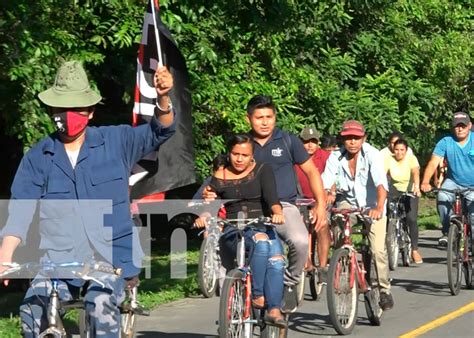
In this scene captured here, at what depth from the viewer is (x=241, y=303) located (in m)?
8.06

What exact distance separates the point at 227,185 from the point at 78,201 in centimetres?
243

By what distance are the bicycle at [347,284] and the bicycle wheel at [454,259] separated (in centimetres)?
188

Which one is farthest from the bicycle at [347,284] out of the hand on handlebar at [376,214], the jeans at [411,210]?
the jeans at [411,210]

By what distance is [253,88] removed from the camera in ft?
47.6

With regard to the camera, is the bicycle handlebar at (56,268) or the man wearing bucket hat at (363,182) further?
the man wearing bucket hat at (363,182)

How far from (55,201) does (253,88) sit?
28.4ft

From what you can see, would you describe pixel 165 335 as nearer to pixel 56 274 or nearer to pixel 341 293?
pixel 341 293

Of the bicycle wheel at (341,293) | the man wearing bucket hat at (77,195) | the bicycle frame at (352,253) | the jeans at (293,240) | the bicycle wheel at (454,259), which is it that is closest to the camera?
the man wearing bucket hat at (77,195)

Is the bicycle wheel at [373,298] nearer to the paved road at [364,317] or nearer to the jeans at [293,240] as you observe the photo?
the paved road at [364,317]

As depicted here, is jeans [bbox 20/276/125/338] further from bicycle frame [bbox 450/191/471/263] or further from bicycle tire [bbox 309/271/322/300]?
bicycle frame [bbox 450/191/471/263]

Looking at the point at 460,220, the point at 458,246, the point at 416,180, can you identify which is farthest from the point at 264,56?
the point at 458,246

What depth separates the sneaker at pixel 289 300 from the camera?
849cm

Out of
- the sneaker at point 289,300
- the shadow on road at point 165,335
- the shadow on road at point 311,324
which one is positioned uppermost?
the sneaker at point 289,300

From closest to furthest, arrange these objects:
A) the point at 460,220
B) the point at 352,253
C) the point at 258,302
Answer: the point at 258,302 < the point at 352,253 < the point at 460,220
